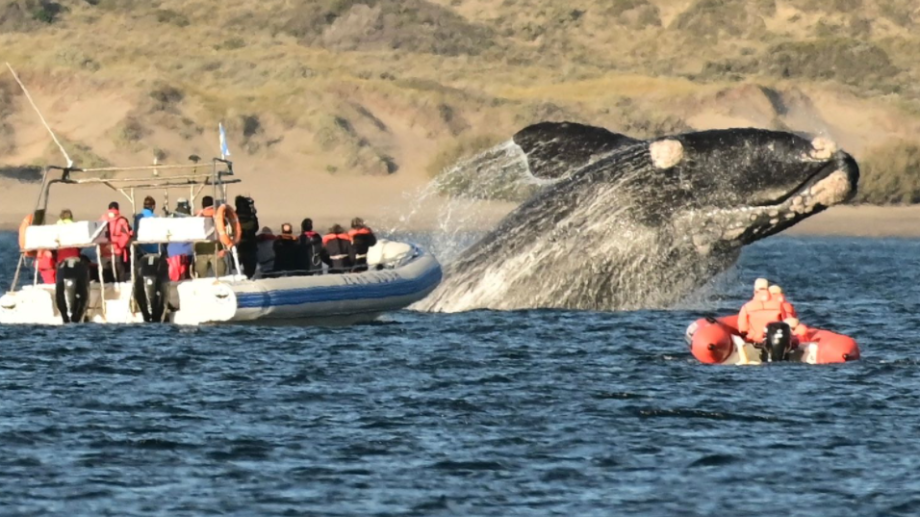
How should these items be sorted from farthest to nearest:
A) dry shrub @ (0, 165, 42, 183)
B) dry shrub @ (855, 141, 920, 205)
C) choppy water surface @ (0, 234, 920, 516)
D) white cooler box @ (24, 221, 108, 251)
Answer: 1. dry shrub @ (855, 141, 920, 205)
2. dry shrub @ (0, 165, 42, 183)
3. white cooler box @ (24, 221, 108, 251)
4. choppy water surface @ (0, 234, 920, 516)

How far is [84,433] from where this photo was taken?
17766mm

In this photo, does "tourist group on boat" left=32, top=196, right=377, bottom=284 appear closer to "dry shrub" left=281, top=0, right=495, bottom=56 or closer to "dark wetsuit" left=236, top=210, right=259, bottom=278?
"dark wetsuit" left=236, top=210, right=259, bottom=278

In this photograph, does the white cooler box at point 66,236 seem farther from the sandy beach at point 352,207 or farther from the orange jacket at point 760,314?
the sandy beach at point 352,207

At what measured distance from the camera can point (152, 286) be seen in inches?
985

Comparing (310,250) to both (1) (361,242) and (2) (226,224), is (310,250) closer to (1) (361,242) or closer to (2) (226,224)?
(1) (361,242)

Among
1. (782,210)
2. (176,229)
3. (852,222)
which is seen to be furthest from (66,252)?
(852,222)

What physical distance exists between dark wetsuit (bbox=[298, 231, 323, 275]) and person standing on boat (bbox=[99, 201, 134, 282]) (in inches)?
87.5

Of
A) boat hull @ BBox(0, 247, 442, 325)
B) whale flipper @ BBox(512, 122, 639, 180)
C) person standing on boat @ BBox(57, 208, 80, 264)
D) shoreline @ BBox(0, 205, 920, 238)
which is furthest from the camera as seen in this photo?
shoreline @ BBox(0, 205, 920, 238)

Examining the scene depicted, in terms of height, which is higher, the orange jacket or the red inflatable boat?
the orange jacket

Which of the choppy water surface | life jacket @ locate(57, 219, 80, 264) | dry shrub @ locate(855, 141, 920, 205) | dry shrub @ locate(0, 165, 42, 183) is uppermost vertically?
dry shrub @ locate(0, 165, 42, 183)

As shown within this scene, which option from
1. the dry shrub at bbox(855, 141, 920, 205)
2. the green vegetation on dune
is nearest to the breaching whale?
the green vegetation on dune

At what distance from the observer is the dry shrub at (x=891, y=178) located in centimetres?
6384

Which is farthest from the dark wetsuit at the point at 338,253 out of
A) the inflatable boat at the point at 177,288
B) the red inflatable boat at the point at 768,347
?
the red inflatable boat at the point at 768,347

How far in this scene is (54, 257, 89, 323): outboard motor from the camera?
25.0m
